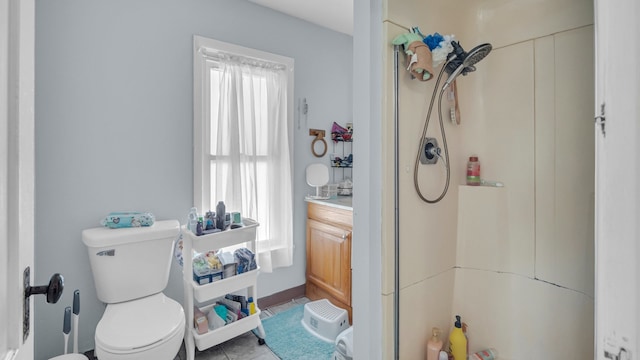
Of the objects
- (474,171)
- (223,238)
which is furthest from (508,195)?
(223,238)

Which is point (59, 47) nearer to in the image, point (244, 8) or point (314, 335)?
point (244, 8)

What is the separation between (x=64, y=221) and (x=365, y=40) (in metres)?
1.99

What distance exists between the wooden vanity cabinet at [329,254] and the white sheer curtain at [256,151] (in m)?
0.22

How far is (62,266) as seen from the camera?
181 centimetres

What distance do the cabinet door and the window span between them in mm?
221

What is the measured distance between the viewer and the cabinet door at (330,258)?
90.7 inches

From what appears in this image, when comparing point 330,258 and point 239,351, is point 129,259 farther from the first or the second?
point 330,258

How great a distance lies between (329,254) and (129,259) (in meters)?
1.41

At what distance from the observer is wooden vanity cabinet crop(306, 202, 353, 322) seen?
2301 millimetres

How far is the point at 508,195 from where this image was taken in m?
1.51

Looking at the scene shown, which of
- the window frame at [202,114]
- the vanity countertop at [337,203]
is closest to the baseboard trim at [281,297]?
the vanity countertop at [337,203]

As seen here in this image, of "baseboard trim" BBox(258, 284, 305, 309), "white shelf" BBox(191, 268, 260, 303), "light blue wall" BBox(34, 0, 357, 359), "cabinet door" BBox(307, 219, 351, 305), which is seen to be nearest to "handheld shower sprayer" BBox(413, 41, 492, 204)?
"cabinet door" BBox(307, 219, 351, 305)

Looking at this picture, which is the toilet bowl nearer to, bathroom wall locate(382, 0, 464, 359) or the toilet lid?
the toilet lid

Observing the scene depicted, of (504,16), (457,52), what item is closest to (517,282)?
(457,52)
